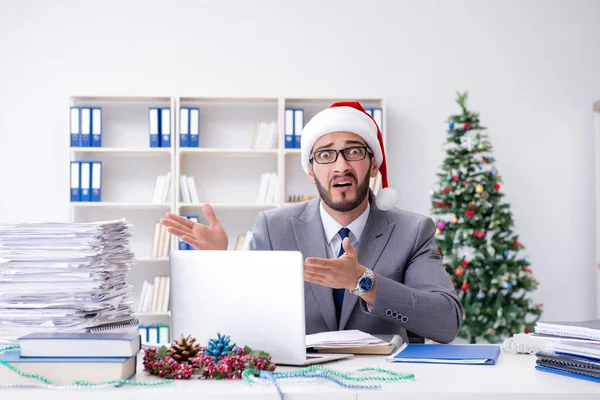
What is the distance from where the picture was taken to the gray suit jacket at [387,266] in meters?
2.03

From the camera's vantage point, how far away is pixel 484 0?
529cm

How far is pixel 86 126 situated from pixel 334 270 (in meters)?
3.65

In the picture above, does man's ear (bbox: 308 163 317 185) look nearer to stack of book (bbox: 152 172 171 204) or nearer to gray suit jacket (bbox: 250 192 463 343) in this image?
gray suit jacket (bbox: 250 192 463 343)

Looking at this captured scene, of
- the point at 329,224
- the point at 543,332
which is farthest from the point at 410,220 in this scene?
the point at 543,332

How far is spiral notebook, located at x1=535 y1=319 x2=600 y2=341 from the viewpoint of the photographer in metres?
1.48

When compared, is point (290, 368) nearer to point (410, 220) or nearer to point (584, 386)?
point (584, 386)

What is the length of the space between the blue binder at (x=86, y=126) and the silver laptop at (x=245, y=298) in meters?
3.64

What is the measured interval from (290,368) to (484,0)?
441cm

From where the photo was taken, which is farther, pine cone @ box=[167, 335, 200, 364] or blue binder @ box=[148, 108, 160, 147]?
blue binder @ box=[148, 108, 160, 147]

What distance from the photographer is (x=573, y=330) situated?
4.97 ft

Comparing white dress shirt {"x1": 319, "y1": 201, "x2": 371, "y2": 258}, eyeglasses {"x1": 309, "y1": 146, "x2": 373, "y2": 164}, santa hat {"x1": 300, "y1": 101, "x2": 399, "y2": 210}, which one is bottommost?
white dress shirt {"x1": 319, "y1": 201, "x2": 371, "y2": 258}

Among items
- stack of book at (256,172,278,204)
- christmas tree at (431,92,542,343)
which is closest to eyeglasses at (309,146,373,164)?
christmas tree at (431,92,542,343)

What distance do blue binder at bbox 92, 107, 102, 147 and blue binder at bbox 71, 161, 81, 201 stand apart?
0.20 metres

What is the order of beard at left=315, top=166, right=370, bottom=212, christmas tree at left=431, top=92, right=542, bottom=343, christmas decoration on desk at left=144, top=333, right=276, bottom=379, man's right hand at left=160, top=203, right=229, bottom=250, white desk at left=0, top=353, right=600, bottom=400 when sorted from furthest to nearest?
christmas tree at left=431, top=92, right=542, bottom=343
beard at left=315, top=166, right=370, bottom=212
man's right hand at left=160, top=203, right=229, bottom=250
christmas decoration on desk at left=144, top=333, right=276, bottom=379
white desk at left=0, top=353, right=600, bottom=400
